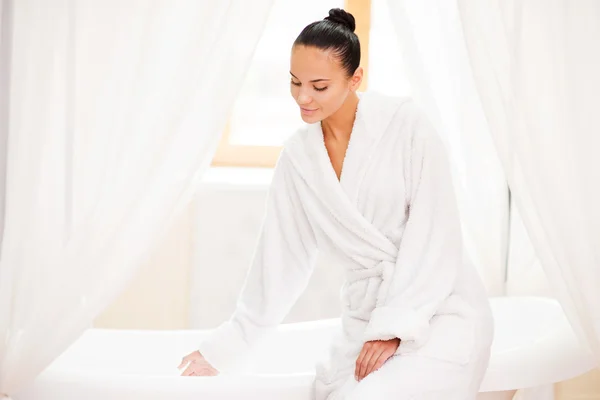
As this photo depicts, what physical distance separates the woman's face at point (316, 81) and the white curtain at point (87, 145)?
6.8 inches

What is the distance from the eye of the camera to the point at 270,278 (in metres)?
1.99

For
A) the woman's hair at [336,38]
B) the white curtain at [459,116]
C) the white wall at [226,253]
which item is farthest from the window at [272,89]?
the woman's hair at [336,38]

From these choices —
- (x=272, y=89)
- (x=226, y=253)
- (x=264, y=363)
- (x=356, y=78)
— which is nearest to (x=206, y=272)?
(x=226, y=253)

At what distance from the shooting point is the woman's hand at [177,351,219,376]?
77.2 inches

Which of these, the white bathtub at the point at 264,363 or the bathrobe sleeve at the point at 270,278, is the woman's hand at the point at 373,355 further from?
the bathrobe sleeve at the point at 270,278

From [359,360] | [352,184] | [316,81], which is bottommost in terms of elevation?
[359,360]

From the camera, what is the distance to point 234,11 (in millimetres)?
1855

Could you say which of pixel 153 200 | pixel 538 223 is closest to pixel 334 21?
pixel 153 200

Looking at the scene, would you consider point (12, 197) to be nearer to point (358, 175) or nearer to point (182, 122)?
point (182, 122)

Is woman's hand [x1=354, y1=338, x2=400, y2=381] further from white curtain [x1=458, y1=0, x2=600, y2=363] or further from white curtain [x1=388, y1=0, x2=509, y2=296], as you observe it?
white curtain [x1=388, y1=0, x2=509, y2=296]

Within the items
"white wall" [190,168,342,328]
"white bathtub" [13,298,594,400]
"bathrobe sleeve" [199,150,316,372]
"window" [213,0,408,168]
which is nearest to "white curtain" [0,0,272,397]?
"white bathtub" [13,298,594,400]

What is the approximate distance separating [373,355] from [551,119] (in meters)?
0.70

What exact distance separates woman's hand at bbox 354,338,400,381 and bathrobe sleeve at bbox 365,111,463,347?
43 mm

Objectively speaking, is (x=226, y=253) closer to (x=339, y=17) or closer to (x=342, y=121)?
(x=342, y=121)
